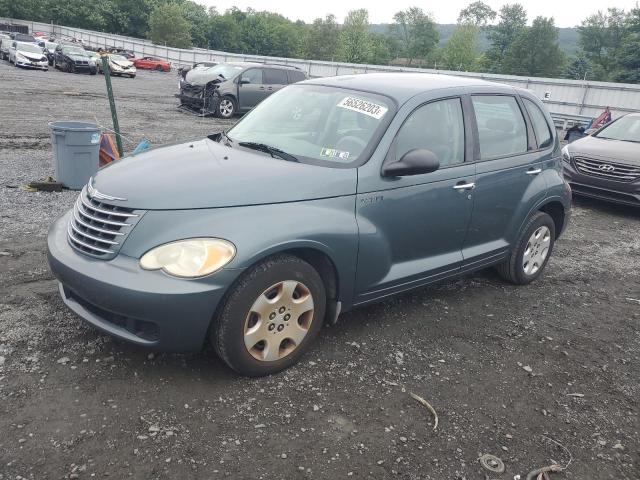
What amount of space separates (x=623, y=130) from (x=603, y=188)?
1.59m

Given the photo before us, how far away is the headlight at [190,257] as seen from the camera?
2.91m

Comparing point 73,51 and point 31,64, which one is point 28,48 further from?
point 73,51

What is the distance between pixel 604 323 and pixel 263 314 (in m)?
3.13

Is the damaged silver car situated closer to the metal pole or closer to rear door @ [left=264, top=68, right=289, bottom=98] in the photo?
rear door @ [left=264, top=68, right=289, bottom=98]

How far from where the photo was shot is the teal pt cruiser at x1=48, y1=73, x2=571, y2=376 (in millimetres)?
2957

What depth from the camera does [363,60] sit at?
9638cm

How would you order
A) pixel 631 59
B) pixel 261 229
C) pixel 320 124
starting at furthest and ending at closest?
pixel 631 59
pixel 320 124
pixel 261 229

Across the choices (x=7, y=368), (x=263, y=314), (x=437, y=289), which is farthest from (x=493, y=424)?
(x=7, y=368)

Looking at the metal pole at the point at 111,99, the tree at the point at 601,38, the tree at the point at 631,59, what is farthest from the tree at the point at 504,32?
the metal pole at the point at 111,99

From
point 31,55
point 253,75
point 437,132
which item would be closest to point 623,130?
point 437,132

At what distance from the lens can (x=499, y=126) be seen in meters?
4.59

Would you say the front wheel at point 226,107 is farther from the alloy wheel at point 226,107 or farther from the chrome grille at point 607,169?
the chrome grille at point 607,169

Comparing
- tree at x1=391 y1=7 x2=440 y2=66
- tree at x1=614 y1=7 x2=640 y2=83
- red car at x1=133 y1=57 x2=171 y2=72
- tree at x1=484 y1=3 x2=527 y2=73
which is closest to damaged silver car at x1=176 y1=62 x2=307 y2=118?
red car at x1=133 y1=57 x2=171 y2=72

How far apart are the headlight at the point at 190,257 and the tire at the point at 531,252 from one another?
304 cm
